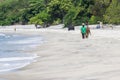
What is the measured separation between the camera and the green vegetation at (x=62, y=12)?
54656 mm

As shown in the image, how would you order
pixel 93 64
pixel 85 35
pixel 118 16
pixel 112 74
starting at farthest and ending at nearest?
pixel 118 16
pixel 85 35
pixel 93 64
pixel 112 74

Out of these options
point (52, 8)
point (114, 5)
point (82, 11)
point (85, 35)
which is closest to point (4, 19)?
point (52, 8)

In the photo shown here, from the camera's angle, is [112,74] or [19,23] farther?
[19,23]

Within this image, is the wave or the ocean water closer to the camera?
the wave

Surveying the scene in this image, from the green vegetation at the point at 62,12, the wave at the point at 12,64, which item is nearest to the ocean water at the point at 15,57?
the wave at the point at 12,64

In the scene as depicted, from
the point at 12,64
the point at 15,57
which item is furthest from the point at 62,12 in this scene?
the point at 12,64

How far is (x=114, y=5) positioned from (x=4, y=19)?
5309 cm

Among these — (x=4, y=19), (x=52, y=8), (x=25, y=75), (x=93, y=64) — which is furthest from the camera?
(x=4, y=19)

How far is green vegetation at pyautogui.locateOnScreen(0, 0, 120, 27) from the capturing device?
5466 centimetres

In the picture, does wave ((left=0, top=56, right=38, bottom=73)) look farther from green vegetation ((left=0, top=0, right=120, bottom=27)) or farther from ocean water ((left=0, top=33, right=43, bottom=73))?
green vegetation ((left=0, top=0, right=120, bottom=27))

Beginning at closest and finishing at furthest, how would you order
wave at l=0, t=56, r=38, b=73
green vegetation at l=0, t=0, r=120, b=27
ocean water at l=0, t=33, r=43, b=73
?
wave at l=0, t=56, r=38, b=73 → ocean water at l=0, t=33, r=43, b=73 → green vegetation at l=0, t=0, r=120, b=27

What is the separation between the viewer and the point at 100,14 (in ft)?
189

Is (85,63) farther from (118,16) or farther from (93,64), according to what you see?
(118,16)

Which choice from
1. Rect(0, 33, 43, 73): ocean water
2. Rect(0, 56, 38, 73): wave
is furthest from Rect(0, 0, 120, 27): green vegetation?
Rect(0, 56, 38, 73): wave
